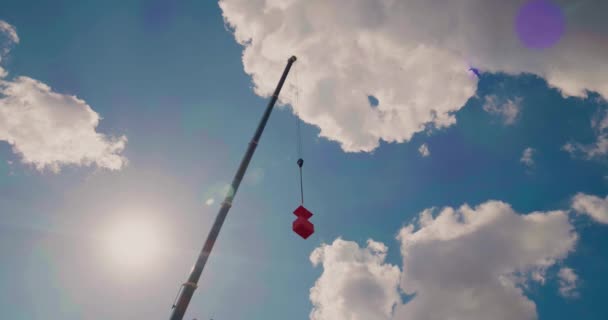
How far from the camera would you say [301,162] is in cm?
1527

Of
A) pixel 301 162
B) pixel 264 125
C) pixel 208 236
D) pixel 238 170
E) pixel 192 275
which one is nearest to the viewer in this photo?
pixel 192 275

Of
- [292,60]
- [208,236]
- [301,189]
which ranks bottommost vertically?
[208,236]

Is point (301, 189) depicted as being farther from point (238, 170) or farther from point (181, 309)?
point (181, 309)

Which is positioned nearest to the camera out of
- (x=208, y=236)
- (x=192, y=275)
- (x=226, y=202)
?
(x=192, y=275)

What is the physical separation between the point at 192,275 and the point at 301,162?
7367 mm

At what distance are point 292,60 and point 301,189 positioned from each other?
279 inches

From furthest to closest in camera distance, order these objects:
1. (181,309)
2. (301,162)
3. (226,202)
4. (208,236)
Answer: (301,162), (226,202), (208,236), (181,309)

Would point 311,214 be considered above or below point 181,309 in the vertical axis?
above

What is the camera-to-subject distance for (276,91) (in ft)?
51.9

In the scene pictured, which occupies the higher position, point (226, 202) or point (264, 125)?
point (264, 125)

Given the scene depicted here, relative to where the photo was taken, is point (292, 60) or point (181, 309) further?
point (292, 60)

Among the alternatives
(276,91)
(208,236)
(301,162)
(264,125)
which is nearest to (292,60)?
(276,91)

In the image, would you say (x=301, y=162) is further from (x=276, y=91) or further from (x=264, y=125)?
(x=276, y=91)

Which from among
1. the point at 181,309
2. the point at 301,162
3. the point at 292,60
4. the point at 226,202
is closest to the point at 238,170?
the point at 226,202
